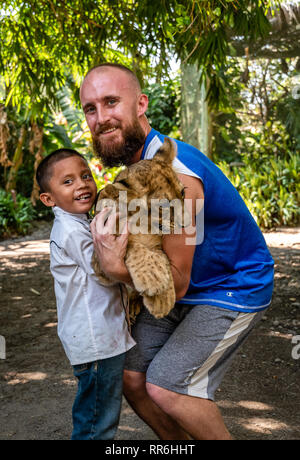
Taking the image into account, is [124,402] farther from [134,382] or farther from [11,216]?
[11,216]

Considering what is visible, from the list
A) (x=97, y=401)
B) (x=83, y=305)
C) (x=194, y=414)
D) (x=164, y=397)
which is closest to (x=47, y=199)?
(x=83, y=305)

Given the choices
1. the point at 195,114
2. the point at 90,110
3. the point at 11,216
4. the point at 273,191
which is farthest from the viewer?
the point at 11,216

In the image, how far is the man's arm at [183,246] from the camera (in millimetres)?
2232

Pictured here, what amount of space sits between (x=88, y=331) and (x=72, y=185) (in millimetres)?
840

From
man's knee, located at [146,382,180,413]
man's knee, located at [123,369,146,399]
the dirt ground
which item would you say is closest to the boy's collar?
man's knee, located at [123,369,146,399]

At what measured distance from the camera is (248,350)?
203 inches

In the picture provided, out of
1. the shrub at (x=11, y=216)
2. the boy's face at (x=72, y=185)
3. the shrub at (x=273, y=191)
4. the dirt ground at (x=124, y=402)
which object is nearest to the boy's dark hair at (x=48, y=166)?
the boy's face at (x=72, y=185)

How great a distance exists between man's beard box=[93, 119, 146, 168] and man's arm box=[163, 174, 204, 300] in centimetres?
53

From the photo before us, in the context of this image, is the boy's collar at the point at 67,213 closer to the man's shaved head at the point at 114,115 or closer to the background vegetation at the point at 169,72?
the man's shaved head at the point at 114,115

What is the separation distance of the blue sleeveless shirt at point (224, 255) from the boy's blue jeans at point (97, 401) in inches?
22.3

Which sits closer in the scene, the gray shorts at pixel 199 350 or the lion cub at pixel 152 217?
the lion cub at pixel 152 217

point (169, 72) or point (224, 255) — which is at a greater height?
point (169, 72)

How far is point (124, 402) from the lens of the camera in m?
4.25

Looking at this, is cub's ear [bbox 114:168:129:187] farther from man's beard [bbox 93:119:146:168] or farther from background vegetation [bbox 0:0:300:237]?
background vegetation [bbox 0:0:300:237]
